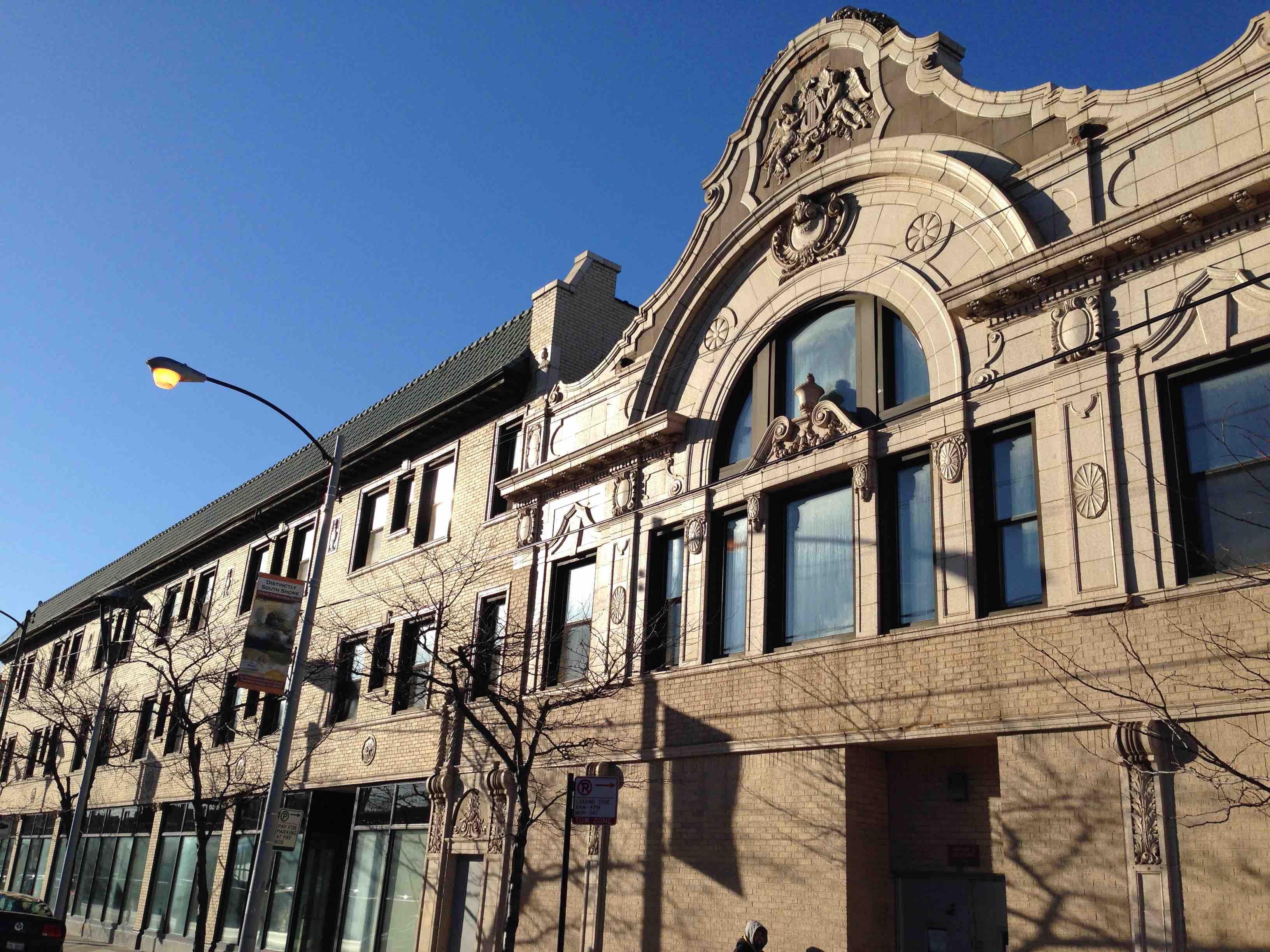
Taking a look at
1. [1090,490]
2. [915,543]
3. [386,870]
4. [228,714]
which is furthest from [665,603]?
[228,714]

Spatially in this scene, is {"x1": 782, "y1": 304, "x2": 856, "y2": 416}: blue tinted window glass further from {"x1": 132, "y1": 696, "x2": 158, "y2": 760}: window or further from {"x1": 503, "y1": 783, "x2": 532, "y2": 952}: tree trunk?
{"x1": 132, "y1": 696, "x2": 158, "y2": 760}: window

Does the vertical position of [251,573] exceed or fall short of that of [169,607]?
it falls short

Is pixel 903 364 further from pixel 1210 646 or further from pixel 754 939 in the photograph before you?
pixel 754 939

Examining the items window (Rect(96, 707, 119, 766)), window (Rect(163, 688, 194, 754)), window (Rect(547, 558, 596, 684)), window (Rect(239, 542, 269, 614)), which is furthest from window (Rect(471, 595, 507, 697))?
window (Rect(96, 707, 119, 766))

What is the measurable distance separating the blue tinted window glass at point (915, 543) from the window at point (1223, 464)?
3174 millimetres

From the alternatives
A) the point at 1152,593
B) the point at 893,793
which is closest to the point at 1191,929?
the point at 1152,593

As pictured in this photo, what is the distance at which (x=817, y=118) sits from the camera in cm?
1809

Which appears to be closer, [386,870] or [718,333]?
[718,333]

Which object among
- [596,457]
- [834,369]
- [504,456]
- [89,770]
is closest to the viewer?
[834,369]

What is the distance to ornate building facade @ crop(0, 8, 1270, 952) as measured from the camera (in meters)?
11.8

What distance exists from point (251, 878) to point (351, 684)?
15.3ft

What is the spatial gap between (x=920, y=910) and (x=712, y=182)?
39.7 ft

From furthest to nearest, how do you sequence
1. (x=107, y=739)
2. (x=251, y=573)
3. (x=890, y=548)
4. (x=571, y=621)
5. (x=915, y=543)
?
(x=107, y=739) < (x=251, y=573) < (x=571, y=621) < (x=890, y=548) < (x=915, y=543)

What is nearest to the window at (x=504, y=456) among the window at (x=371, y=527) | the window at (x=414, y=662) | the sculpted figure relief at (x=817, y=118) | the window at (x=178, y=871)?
the window at (x=414, y=662)
